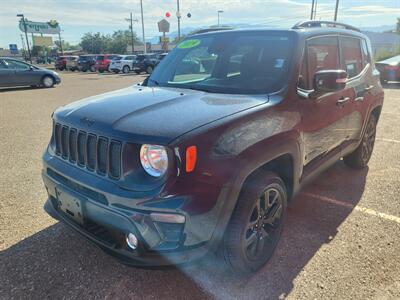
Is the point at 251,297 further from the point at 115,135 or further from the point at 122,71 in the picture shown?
the point at 122,71

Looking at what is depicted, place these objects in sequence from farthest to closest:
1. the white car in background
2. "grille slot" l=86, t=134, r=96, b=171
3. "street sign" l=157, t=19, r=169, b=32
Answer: "street sign" l=157, t=19, r=169, b=32
the white car in background
"grille slot" l=86, t=134, r=96, b=171

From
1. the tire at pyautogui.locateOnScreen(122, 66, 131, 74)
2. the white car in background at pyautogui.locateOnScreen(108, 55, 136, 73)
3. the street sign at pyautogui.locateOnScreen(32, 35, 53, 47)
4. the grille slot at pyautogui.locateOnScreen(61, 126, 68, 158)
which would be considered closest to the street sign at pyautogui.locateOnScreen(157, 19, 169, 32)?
the white car in background at pyautogui.locateOnScreen(108, 55, 136, 73)

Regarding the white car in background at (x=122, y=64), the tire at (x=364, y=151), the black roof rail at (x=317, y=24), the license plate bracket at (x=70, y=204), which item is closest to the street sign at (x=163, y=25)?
the white car in background at (x=122, y=64)

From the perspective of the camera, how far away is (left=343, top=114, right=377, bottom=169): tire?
184 inches

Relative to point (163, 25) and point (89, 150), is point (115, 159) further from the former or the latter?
point (163, 25)

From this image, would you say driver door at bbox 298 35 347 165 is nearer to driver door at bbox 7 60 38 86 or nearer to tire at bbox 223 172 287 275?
tire at bbox 223 172 287 275

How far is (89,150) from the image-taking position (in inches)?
95.3

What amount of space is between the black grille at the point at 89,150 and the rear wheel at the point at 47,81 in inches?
610

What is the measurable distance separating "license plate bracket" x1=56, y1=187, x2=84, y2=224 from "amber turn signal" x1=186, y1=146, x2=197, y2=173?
85cm

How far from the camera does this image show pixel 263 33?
132 inches

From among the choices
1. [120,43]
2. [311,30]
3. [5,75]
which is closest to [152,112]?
[311,30]

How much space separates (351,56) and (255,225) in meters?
2.58

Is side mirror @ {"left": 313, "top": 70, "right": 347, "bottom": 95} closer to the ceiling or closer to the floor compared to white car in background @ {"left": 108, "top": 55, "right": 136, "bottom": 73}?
closer to the ceiling

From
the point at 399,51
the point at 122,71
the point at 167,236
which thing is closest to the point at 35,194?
the point at 167,236
